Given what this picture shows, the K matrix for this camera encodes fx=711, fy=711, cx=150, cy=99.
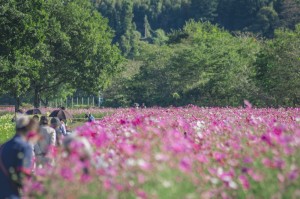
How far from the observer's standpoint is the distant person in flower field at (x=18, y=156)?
8.23 metres

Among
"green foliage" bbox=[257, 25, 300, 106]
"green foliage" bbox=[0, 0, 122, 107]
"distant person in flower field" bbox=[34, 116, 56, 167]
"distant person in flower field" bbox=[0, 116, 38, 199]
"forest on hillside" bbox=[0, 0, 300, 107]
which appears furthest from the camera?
"green foliage" bbox=[0, 0, 122, 107]

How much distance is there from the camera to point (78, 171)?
6.37 metres

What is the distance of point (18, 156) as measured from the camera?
8.23 m

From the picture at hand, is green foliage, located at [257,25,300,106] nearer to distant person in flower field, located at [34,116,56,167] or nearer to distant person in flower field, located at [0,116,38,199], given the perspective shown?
distant person in flower field, located at [34,116,56,167]

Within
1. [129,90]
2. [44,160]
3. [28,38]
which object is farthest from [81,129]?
[129,90]

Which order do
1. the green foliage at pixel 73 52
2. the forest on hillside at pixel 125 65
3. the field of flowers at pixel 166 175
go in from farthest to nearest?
the green foliage at pixel 73 52, the forest on hillside at pixel 125 65, the field of flowers at pixel 166 175

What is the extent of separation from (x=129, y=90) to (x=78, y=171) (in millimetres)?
63225

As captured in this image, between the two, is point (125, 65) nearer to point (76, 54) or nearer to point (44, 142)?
point (76, 54)

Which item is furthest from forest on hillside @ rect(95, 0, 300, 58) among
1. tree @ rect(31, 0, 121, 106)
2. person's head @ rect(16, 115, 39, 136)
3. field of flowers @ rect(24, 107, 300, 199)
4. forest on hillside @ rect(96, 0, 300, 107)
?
field of flowers @ rect(24, 107, 300, 199)

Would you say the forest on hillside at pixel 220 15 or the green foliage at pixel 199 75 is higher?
the forest on hillside at pixel 220 15

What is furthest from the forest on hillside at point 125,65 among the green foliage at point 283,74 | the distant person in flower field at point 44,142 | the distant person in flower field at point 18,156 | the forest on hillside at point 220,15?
the forest on hillside at point 220,15

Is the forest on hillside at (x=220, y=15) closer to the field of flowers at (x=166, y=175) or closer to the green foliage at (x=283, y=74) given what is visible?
the green foliage at (x=283, y=74)

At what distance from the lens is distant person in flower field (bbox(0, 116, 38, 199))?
8227 mm

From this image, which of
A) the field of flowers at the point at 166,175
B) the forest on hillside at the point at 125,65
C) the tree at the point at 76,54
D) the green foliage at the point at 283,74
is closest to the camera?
the field of flowers at the point at 166,175
